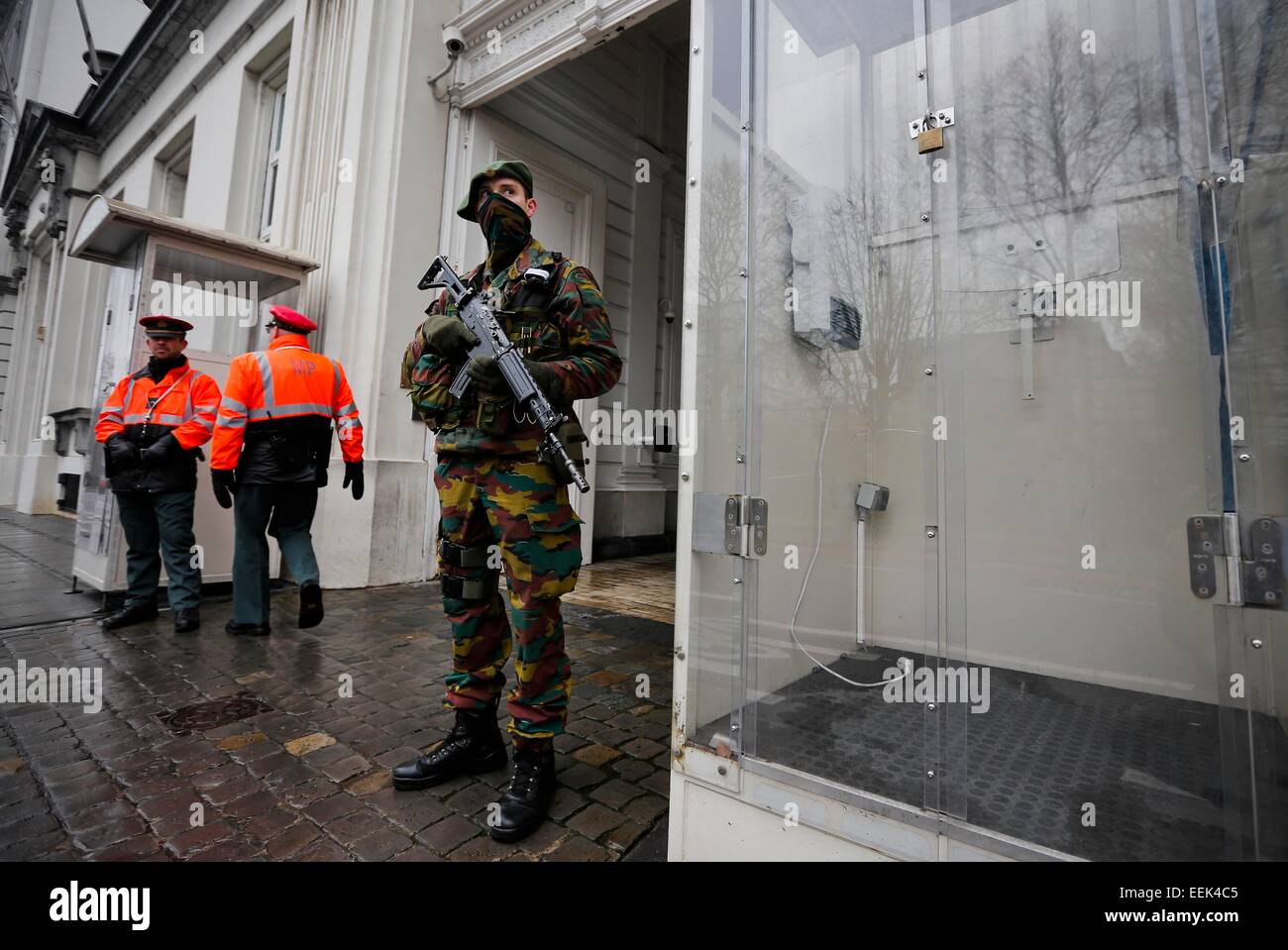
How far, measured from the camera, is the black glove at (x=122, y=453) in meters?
3.77

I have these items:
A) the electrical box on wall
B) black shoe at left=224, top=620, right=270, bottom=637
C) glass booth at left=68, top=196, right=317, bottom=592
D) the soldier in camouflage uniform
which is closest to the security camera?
glass booth at left=68, top=196, right=317, bottom=592

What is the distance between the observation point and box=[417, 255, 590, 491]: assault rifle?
1809mm

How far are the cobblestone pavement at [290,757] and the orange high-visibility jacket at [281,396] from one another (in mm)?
1198

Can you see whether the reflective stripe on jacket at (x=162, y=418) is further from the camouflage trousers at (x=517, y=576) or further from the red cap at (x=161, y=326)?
the camouflage trousers at (x=517, y=576)

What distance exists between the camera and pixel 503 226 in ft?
6.58

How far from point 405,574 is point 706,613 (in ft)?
13.7

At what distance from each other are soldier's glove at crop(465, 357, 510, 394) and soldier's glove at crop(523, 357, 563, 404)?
10 cm

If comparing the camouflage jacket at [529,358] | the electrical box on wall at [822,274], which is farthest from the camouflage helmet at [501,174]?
the electrical box on wall at [822,274]

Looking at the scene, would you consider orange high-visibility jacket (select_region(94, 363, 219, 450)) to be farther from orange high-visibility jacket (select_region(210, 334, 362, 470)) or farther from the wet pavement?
the wet pavement

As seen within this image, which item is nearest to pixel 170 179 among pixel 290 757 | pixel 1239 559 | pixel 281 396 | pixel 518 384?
pixel 281 396

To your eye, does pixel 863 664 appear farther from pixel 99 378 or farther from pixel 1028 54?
pixel 99 378

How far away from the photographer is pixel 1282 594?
1.06 metres

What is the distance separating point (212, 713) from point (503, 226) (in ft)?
7.79
